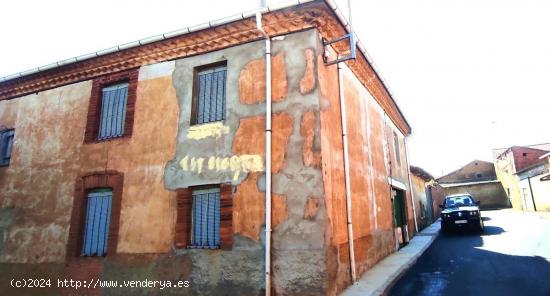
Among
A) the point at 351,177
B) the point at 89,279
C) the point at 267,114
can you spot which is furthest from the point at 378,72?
the point at 89,279

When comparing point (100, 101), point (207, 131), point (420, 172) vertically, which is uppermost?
point (100, 101)

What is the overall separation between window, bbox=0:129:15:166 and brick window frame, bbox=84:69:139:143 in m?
3.24

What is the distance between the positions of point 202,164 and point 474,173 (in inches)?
1980

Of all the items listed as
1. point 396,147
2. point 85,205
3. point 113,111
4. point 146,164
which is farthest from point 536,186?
point 85,205

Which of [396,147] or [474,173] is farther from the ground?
[474,173]

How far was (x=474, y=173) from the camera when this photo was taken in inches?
1838

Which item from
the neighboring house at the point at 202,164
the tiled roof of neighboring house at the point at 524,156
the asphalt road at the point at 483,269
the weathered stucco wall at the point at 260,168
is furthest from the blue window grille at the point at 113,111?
the tiled roof of neighboring house at the point at 524,156

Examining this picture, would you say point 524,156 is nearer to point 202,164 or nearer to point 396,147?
point 396,147

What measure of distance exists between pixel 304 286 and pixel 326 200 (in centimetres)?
154

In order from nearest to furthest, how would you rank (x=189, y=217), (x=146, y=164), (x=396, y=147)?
(x=189, y=217) → (x=146, y=164) → (x=396, y=147)

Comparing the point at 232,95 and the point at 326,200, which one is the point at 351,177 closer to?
the point at 326,200

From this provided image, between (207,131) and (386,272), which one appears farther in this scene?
(386,272)

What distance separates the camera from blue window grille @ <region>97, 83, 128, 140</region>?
827 cm

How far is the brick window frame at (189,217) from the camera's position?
6277mm
